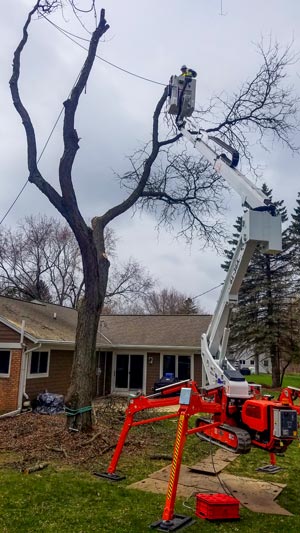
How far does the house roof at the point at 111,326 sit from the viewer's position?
49.9 feet

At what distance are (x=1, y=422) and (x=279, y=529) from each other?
28.6 feet

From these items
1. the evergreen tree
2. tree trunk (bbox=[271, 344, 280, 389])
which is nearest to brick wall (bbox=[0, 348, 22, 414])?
the evergreen tree

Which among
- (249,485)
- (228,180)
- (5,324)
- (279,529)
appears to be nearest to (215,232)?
(228,180)

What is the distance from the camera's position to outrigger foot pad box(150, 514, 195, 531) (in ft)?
16.4

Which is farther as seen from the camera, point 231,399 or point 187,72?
point 187,72

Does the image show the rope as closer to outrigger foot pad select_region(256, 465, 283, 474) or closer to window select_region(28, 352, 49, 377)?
outrigger foot pad select_region(256, 465, 283, 474)

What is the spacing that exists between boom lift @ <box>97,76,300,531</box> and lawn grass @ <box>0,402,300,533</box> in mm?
417

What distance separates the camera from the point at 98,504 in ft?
19.2

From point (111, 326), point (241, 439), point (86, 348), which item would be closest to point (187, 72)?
point (86, 348)

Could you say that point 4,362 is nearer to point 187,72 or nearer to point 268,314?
point 187,72

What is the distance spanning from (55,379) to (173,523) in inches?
443

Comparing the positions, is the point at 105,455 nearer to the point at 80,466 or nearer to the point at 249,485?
the point at 80,466

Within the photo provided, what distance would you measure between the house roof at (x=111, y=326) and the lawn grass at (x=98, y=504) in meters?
7.06

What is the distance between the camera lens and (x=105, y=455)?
8.67m
